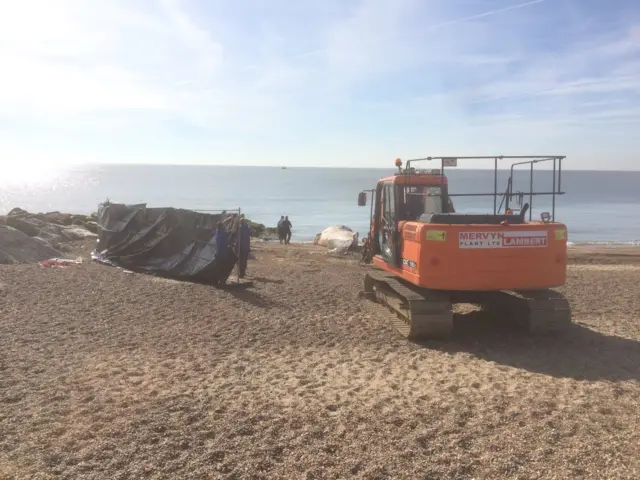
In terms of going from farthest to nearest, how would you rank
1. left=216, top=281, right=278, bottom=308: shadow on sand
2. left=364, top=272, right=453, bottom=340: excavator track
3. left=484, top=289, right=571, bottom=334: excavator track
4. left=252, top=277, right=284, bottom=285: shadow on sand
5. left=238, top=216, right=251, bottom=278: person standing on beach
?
1. left=252, top=277, right=284, bottom=285: shadow on sand
2. left=238, top=216, right=251, bottom=278: person standing on beach
3. left=216, top=281, right=278, bottom=308: shadow on sand
4. left=484, top=289, right=571, bottom=334: excavator track
5. left=364, top=272, right=453, bottom=340: excavator track

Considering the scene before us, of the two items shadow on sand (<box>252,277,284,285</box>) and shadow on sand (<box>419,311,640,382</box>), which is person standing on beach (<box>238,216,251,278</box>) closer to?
shadow on sand (<box>252,277,284,285</box>)

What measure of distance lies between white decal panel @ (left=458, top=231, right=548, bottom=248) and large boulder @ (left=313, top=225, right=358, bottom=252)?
16105 millimetres

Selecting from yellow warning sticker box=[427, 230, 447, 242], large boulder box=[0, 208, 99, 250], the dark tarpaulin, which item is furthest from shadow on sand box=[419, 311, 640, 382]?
large boulder box=[0, 208, 99, 250]

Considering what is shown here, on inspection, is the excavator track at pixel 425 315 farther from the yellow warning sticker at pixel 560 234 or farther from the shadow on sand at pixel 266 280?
the shadow on sand at pixel 266 280

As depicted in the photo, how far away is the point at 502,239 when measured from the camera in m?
8.85

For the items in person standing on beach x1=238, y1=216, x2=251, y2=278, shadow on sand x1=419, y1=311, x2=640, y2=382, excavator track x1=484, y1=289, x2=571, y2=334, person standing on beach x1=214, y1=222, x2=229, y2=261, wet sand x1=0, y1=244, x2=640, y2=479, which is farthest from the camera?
person standing on beach x1=238, y1=216, x2=251, y2=278

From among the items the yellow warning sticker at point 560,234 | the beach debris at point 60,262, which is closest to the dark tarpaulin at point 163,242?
the beach debris at point 60,262

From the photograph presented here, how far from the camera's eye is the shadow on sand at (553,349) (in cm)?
782

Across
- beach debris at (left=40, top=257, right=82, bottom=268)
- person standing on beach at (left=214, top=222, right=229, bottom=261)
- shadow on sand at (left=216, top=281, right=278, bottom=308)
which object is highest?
person standing on beach at (left=214, top=222, right=229, bottom=261)

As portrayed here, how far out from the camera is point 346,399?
6.55m

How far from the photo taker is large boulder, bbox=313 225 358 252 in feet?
83.4

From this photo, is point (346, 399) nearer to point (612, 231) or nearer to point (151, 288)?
point (151, 288)

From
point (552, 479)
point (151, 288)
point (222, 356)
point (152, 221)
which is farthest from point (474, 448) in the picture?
point (152, 221)

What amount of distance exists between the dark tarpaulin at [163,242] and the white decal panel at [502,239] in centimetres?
A: 760
